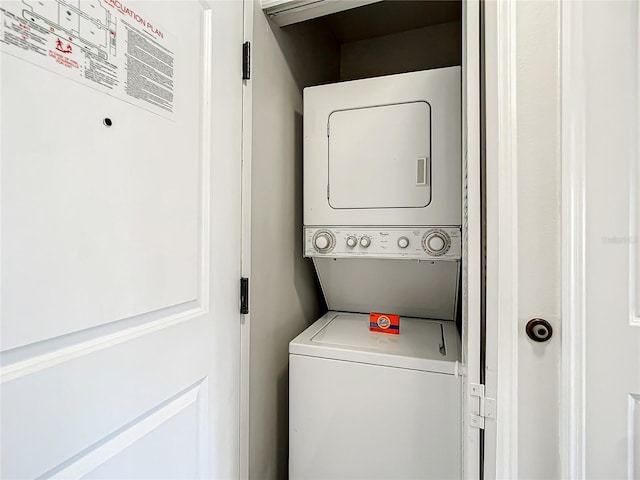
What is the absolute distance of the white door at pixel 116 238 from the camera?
0.59 metres

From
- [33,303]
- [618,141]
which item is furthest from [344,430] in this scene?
[618,141]

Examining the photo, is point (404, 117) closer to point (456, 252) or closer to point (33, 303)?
point (456, 252)

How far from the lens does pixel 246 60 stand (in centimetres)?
126

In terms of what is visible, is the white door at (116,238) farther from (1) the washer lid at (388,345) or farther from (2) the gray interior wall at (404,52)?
(2) the gray interior wall at (404,52)

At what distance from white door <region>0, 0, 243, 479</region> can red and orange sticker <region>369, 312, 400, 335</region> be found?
0.74 m

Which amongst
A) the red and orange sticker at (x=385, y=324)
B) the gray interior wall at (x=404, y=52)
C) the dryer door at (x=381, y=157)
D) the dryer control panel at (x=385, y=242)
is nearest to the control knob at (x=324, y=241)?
the dryer control panel at (x=385, y=242)

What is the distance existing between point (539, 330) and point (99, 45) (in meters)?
1.29

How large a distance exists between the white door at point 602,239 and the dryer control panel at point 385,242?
0.55 metres

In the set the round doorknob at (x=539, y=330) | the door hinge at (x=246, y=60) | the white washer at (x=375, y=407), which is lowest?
the white washer at (x=375, y=407)

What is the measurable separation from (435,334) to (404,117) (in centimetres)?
102

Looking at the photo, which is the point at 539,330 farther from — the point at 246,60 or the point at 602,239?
the point at 246,60

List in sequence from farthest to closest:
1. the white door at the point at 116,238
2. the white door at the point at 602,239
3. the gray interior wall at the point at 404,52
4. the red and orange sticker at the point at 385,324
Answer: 1. the gray interior wall at the point at 404,52
2. the red and orange sticker at the point at 385,324
3. the white door at the point at 602,239
4. the white door at the point at 116,238

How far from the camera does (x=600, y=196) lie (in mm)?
851

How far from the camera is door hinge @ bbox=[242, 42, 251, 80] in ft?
4.10
